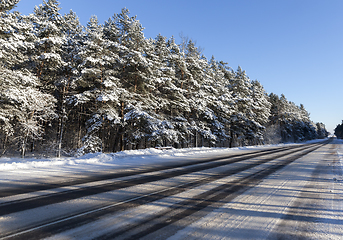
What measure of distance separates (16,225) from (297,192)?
704 cm

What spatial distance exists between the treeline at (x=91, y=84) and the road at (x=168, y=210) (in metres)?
12.8

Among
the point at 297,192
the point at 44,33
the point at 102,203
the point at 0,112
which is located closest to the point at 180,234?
the point at 102,203

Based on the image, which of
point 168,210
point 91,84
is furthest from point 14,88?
point 168,210

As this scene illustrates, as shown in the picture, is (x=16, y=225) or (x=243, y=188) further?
(x=243, y=188)

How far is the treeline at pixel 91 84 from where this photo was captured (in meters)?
16.0

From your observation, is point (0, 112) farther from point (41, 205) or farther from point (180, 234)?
point (180, 234)

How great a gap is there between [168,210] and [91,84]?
1905 centimetres

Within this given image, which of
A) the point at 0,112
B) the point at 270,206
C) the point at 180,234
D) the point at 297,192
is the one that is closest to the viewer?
the point at 180,234

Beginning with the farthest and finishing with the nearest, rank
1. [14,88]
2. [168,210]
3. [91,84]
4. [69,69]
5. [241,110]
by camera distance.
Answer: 1. [241,110]
2. [69,69]
3. [91,84]
4. [14,88]
5. [168,210]

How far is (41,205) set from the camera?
13.4 feet

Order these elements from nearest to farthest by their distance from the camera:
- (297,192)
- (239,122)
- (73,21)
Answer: (297,192), (73,21), (239,122)

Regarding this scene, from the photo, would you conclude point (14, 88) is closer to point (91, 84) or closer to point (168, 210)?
point (91, 84)

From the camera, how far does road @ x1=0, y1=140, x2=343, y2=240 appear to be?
3.11 meters

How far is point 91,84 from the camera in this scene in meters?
20.0
